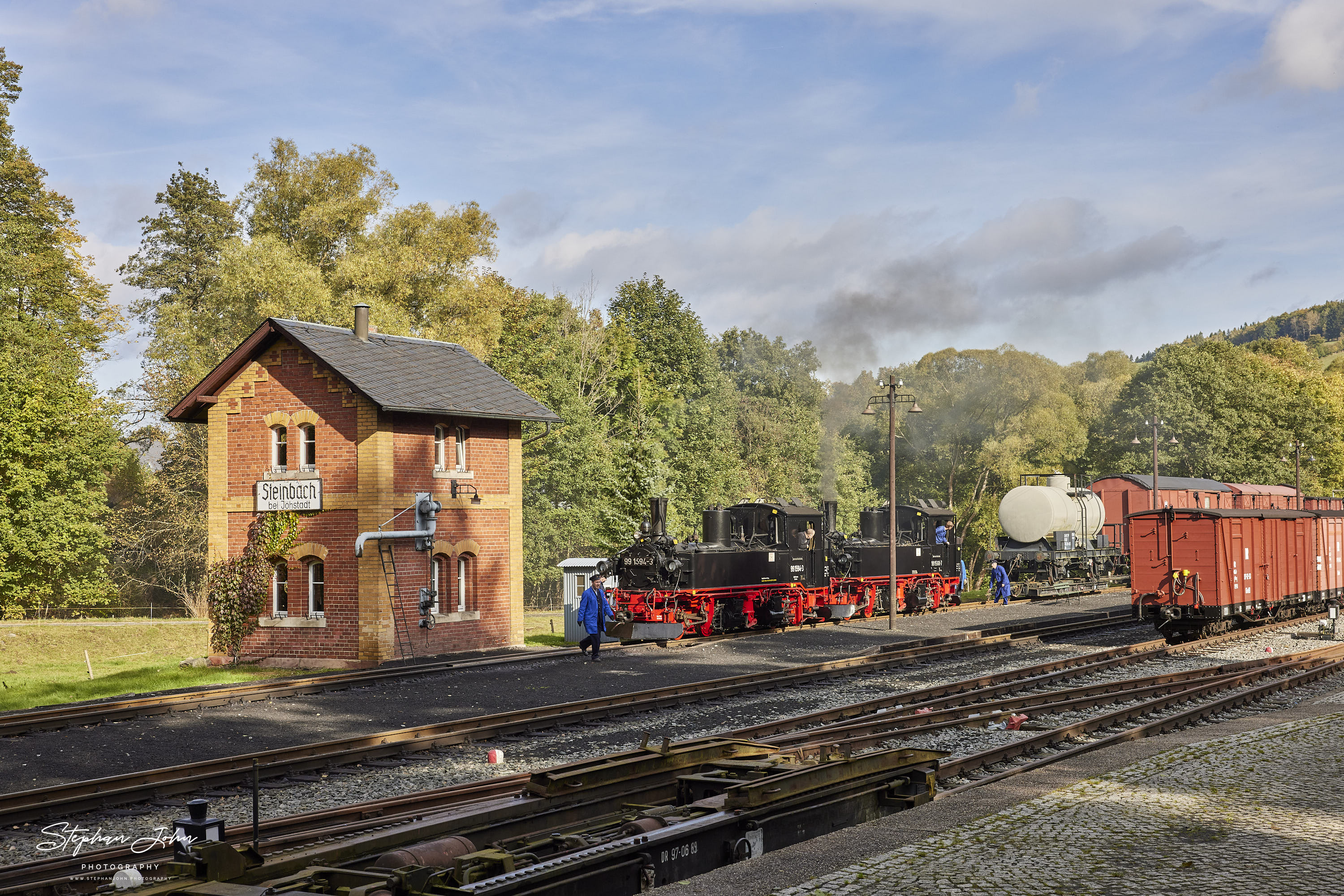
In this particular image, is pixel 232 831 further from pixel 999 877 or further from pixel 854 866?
pixel 999 877

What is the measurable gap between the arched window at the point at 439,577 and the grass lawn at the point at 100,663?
336cm

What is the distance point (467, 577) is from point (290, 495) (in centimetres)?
435

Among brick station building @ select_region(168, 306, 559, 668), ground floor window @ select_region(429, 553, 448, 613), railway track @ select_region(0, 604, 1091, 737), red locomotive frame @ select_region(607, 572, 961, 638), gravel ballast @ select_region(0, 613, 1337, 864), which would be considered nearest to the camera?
gravel ballast @ select_region(0, 613, 1337, 864)

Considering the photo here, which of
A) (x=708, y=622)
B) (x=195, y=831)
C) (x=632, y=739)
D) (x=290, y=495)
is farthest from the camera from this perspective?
(x=708, y=622)

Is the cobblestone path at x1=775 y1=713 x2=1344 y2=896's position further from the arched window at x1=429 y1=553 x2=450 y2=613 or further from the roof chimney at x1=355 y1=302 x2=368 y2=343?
the roof chimney at x1=355 y1=302 x2=368 y2=343

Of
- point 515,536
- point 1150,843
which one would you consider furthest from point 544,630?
point 1150,843

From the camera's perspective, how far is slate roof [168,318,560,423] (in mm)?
24156

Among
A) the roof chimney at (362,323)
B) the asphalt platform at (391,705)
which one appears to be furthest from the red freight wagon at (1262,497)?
the roof chimney at (362,323)

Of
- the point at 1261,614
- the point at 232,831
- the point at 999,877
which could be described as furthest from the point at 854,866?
the point at 1261,614

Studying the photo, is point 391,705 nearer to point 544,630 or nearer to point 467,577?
point 467,577

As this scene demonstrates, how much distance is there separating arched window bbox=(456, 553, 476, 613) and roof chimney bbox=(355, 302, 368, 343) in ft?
19.1

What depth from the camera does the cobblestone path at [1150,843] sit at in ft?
23.5

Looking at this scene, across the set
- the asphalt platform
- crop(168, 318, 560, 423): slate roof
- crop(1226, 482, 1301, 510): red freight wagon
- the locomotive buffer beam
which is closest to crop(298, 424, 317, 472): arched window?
crop(168, 318, 560, 423): slate roof

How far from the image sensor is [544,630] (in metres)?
35.4
